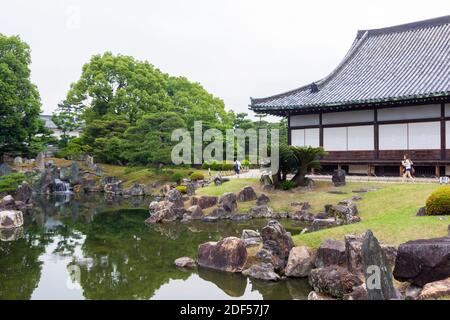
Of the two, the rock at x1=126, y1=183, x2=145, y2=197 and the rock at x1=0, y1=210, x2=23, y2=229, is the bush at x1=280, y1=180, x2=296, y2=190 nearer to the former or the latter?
the rock at x1=0, y1=210, x2=23, y2=229

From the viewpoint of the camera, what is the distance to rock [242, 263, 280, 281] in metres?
12.0

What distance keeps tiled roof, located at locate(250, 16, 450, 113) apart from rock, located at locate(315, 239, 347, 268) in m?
14.4

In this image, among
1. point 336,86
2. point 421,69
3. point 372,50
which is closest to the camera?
point 421,69

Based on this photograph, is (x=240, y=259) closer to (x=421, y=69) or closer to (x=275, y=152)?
(x=275, y=152)

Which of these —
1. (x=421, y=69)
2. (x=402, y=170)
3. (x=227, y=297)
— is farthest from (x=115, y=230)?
(x=421, y=69)

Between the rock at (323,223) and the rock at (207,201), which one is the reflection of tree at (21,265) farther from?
the rock at (323,223)

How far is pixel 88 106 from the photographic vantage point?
54.2 m

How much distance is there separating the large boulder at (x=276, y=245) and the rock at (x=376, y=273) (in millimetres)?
4472

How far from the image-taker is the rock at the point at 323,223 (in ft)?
61.5

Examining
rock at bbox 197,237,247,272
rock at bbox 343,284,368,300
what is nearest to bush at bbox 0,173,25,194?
rock at bbox 197,237,247,272

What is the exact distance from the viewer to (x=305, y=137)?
94.9 ft

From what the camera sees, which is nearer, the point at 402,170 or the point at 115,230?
the point at 115,230

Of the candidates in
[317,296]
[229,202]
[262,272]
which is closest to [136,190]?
[229,202]

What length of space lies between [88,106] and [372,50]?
37672 mm
